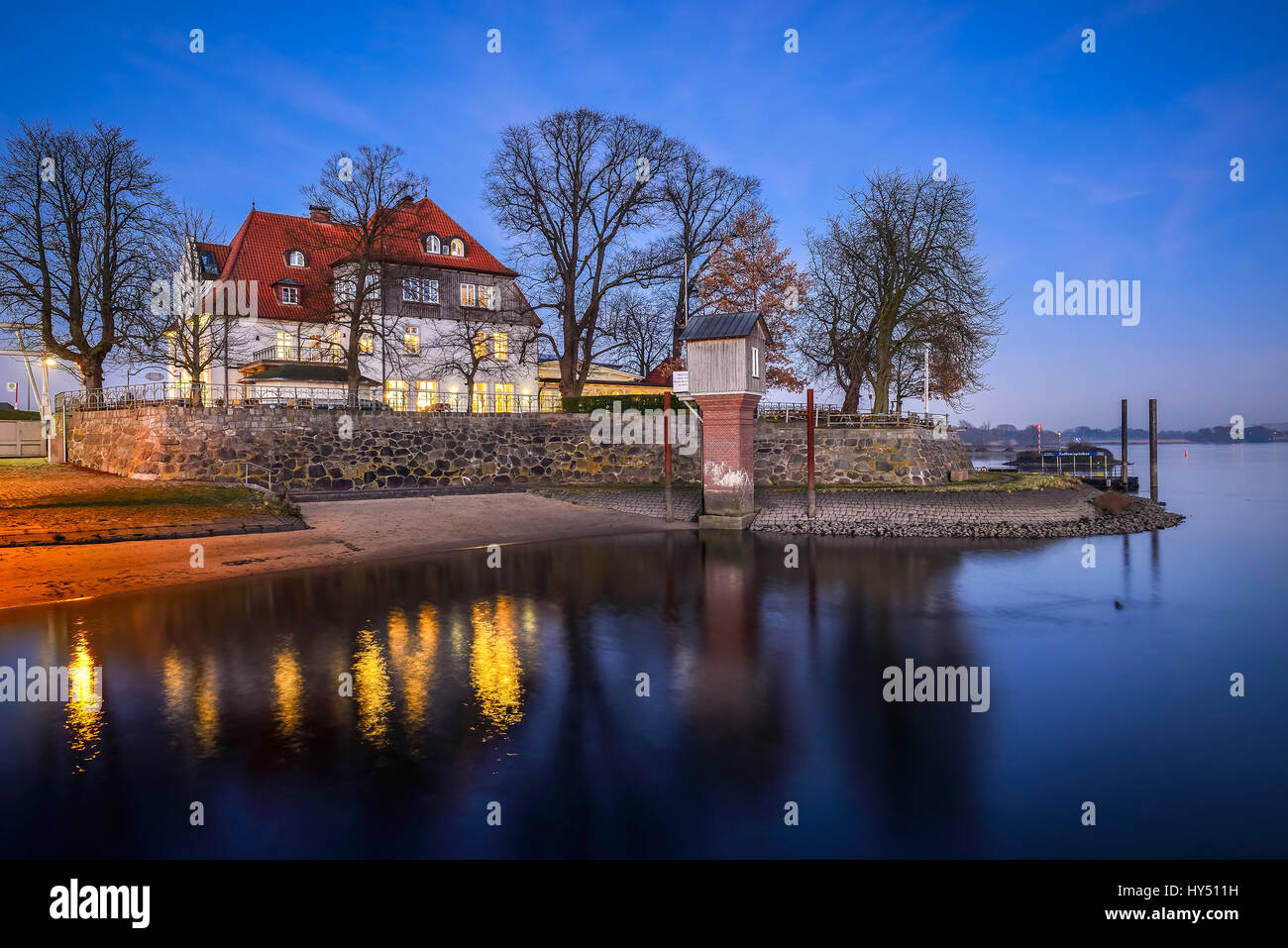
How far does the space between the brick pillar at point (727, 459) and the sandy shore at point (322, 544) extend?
123 centimetres

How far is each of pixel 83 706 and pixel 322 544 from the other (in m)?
10.9

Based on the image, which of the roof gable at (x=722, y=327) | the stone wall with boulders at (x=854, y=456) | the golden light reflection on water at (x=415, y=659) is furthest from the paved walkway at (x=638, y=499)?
the golden light reflection on water at (x=415, y=659)

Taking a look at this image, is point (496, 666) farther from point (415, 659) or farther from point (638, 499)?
point (638, 499)

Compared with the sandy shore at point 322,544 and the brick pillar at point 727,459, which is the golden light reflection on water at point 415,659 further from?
the brick pillar at point 727,459

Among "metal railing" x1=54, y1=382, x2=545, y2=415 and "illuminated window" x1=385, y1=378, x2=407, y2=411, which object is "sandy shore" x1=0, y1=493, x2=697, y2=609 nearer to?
"metal railing" x1=54, y1=382, x2=545, y2=415

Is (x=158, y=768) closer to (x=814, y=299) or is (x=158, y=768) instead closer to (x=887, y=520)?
(x=887, y=520)

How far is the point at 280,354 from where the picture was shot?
39.3 m

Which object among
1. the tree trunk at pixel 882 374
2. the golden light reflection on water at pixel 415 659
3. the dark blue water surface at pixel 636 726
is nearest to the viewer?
the dark blue water surface at pixel 636 726

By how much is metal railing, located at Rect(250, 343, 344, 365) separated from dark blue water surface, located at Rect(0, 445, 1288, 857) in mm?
28034

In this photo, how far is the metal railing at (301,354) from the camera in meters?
38.3

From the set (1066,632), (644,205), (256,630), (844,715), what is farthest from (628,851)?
(644,205)

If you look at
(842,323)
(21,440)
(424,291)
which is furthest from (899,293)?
(21,440)

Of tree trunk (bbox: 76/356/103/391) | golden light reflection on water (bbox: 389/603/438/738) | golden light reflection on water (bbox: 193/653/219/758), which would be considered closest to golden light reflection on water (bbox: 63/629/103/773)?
golden light reflection on water (bbox: 193/653/219/758)

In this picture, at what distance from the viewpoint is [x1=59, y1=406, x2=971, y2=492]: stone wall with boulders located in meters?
27.0
